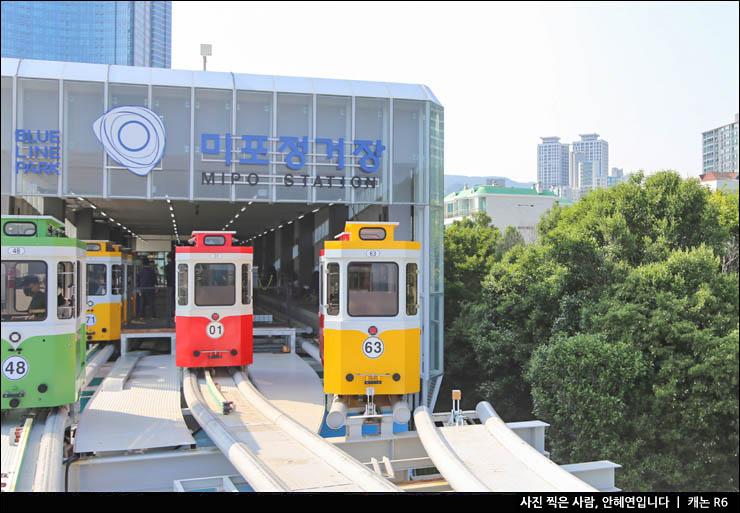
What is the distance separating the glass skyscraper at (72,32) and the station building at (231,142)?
35684 millimetres

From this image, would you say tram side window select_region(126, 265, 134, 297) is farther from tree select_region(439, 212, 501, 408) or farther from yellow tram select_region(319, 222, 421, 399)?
yellow tram select_region(319, 222, 421, 399)

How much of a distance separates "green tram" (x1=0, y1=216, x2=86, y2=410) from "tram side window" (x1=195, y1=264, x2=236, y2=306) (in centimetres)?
346

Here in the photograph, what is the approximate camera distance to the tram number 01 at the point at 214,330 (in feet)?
35.7

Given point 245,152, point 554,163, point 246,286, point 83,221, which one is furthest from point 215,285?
point 554,163

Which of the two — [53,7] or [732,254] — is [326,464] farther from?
[53,7]

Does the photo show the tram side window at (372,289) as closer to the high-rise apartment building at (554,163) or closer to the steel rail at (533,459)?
the steel rail at (533,459)

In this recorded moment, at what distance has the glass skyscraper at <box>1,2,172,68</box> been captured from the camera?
47.4 metres

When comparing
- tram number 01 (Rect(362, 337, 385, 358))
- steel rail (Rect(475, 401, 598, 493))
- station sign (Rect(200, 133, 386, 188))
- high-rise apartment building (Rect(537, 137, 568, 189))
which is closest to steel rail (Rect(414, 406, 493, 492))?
steel rail (Rect(475, 401, 598, 493))

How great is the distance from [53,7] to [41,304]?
5204 cm

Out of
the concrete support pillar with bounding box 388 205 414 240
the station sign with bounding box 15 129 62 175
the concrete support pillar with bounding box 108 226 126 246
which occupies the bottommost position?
the concrete support pillar with bounding box 388 205 414 240

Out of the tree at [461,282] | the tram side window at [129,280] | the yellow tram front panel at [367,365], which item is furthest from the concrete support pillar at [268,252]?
the yellow tram front panel at [367,365]

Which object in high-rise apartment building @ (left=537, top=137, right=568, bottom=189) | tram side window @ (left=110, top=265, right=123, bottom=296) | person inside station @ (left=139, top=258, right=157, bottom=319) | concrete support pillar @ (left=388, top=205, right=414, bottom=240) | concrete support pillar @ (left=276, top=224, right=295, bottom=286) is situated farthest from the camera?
high-rise apartment building @ (left=537, top=137, right=568, bottom=189)

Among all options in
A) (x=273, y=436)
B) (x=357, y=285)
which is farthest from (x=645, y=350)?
(x=273, y=436)

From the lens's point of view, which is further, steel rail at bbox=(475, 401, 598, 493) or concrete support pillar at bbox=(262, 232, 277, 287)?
concrete support pillar at bbox=(262, 232, 277, 287)
